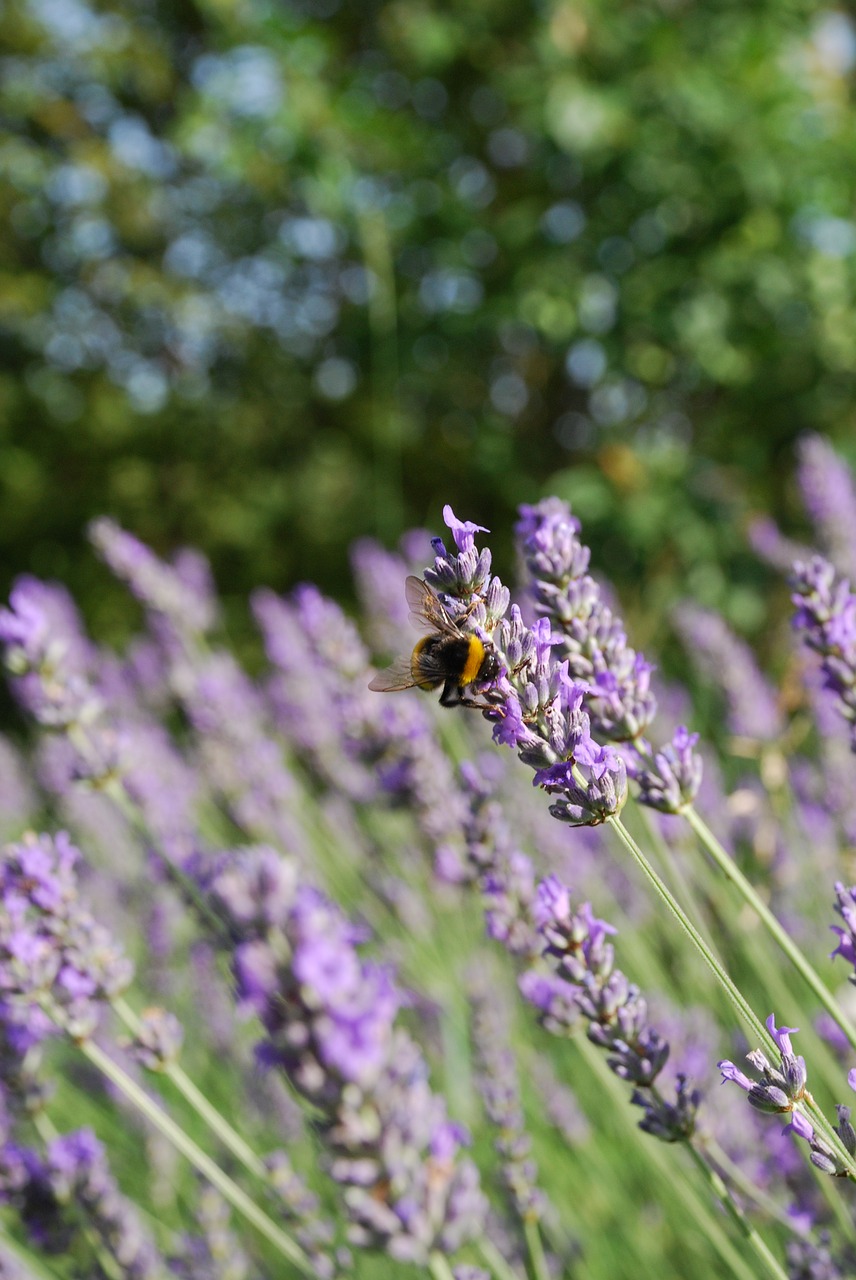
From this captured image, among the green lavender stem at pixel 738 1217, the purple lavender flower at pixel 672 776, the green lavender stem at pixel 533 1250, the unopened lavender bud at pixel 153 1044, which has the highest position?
the unopened lavender bud at pixel 153 1044

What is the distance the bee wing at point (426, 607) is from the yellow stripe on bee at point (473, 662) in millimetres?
34

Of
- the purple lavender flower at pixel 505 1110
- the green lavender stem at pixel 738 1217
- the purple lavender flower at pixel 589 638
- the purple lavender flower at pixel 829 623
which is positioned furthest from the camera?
the purple lavender flower at pixel 505 1110

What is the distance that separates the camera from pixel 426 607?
1.39 metres

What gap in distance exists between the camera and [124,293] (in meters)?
7.95

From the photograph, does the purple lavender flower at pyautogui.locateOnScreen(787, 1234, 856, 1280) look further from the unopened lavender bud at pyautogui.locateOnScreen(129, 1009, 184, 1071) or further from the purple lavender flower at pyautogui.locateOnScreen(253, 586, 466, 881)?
the unopened lavender bud at pyautogui.locateOnScreen(129, 1009, 184, 1071)

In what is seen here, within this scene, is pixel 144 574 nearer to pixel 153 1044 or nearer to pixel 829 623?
pixel 153 1044

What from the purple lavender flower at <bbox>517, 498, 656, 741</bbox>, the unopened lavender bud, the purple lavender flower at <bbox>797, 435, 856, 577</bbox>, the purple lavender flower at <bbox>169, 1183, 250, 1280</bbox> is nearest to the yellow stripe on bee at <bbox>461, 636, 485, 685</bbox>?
the purple lavender flower at <bbox>517, 498, 656, 741</bbox>

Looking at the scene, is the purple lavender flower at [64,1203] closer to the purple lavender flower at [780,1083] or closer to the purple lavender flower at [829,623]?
the purple lavender flower at [780,1083]

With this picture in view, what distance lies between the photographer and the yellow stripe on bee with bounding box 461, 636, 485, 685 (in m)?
1.31

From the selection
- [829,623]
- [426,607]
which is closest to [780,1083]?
[829,623]

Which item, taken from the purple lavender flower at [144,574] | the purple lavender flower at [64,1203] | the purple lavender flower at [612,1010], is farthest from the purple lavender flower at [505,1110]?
the purple lavender flower at [144,574]

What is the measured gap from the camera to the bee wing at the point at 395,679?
137cm

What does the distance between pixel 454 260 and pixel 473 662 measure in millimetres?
4301

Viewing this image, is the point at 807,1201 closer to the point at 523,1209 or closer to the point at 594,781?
the point at 523,1209
